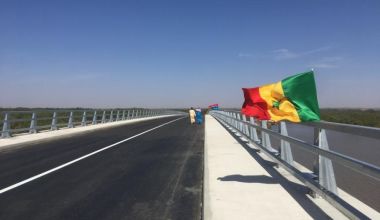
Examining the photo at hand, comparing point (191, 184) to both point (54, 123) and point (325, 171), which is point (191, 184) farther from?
point (54, 123)

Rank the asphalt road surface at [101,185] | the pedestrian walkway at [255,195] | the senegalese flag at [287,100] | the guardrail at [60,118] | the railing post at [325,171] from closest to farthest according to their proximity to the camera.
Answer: the pedestrian walkway at [255,195] < the railing post at [325,171] < the asphalt road surface at [101,185] < the senegalese flag at [287,100] < the guardrail at [60,118]

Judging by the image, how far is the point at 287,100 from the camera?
6.92 meters

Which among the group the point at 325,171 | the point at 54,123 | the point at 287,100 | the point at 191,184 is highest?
the point at 287,100

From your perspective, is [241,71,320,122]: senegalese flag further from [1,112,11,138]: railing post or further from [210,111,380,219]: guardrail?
[1,112,11,138]: railing post

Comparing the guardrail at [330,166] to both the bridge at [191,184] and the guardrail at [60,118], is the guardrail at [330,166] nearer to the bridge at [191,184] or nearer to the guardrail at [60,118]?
the bridge at [191,184]

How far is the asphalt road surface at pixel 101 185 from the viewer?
20.5 ft

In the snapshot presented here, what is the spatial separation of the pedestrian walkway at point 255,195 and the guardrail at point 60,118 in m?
13.8

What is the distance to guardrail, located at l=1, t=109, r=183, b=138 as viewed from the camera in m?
20.8

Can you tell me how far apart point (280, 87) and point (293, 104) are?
413mm

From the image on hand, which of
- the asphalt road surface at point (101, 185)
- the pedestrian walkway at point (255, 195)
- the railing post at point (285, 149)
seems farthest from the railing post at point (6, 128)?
the railing post at point (285, 149)

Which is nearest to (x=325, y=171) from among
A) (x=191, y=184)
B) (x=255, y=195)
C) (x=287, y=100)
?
(x=255, y=195)

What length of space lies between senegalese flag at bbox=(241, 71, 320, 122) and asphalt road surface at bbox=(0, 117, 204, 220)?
184cm

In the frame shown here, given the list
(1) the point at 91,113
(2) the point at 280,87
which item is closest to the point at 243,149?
(2) the point at 280,87

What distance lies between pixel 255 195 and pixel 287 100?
1631mm
